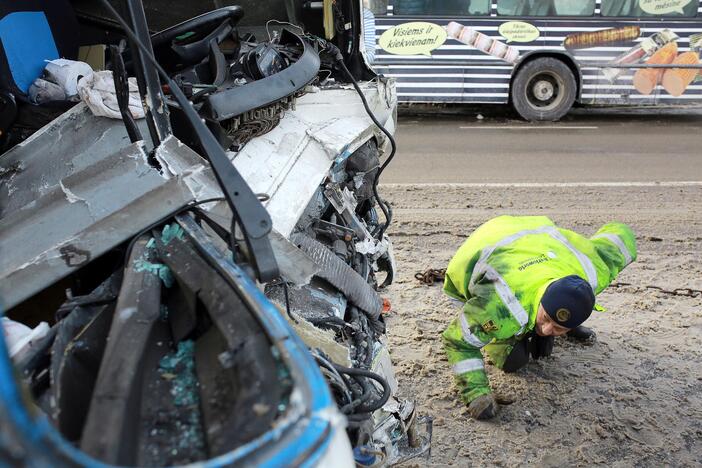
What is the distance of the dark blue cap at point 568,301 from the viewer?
2787 mm

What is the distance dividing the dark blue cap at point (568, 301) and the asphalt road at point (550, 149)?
3.47m

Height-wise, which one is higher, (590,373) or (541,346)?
(541,346)

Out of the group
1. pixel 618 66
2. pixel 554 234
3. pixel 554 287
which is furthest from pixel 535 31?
pixel 554 287

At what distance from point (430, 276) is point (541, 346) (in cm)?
103

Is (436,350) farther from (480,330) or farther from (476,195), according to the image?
(476,195)

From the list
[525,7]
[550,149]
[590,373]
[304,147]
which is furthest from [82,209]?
[525,7]

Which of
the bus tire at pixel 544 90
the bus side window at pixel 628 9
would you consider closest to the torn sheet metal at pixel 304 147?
the bus tire at pixel 544 90

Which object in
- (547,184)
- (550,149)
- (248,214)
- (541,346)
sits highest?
(248,214)

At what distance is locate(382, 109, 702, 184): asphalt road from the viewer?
645cm

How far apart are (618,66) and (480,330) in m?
7.86

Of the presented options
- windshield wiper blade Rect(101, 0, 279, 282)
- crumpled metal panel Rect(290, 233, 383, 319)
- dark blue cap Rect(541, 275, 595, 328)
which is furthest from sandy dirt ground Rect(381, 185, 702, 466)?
windshield wiper blade Rect(101, 0, 279, 282)

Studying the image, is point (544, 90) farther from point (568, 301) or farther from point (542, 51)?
point (568, 301)

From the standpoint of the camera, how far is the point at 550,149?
25.1 ft

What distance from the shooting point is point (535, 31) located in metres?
9.45
